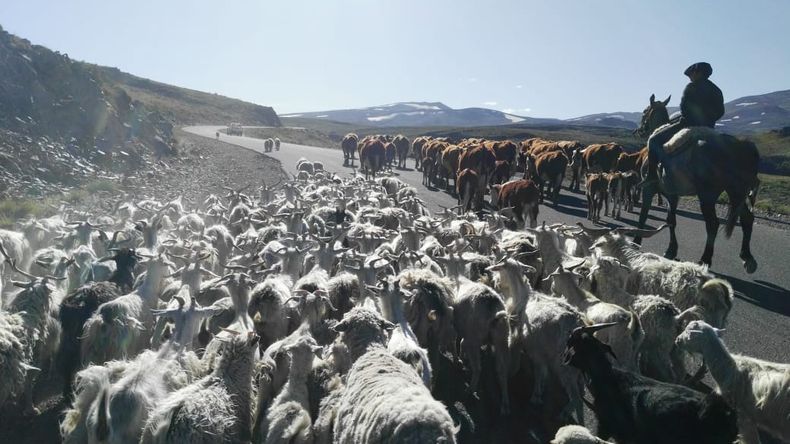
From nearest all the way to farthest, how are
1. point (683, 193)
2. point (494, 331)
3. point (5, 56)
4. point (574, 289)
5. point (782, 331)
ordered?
point (494, 331) → point (574, 289) → point (782, 331) → point (683, 193) → point (5, 56)

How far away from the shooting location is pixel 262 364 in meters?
5.06

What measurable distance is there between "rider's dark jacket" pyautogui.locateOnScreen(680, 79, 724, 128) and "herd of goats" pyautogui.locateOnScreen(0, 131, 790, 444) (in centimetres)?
Result: 456

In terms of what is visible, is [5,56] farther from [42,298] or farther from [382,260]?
[382,260]

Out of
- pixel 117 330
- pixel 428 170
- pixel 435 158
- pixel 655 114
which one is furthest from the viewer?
pixel 435 158

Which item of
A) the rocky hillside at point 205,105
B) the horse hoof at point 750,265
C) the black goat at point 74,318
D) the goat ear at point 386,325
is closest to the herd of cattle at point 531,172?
the horse hoof at point 750,265

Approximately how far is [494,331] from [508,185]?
10113 mm

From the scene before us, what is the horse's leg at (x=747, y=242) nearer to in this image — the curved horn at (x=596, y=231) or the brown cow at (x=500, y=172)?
the curved horn at (x=596, y=231)

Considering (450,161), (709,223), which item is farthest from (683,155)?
(450,161)

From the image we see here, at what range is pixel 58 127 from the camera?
20.5 meters

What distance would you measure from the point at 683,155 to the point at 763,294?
3322 mm

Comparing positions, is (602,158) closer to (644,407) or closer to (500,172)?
(500,172)

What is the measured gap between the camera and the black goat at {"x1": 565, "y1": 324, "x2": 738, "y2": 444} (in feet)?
12.2

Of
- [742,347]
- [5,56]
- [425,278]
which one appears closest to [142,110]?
[5,56]

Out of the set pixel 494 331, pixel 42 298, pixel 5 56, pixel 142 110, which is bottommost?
pixel 494 331
